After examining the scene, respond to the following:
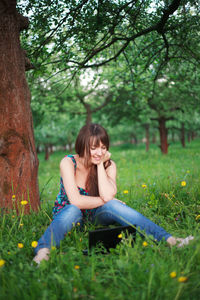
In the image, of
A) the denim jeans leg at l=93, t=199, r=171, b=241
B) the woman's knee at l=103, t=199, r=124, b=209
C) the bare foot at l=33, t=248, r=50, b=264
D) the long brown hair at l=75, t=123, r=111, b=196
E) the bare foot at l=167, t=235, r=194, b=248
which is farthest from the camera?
the long brown hair at l=75, t=123, r=111, b=196

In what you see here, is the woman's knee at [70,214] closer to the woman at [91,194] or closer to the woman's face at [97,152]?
the woman at [91,194]

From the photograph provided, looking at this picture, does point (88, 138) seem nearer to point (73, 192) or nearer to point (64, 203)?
point (73, 192)

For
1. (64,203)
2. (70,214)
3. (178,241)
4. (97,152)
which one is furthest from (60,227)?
(178,241)

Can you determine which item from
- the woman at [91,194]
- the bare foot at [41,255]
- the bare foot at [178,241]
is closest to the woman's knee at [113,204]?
the woman at [91,194]

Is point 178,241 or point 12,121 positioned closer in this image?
point 178,241

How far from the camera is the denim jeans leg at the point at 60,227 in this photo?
2.16 meters

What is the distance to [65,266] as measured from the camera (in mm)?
1915

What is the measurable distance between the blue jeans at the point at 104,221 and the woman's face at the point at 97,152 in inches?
19.9

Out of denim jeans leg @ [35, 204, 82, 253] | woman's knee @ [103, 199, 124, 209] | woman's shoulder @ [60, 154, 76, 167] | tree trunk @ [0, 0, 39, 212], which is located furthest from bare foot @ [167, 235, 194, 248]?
tree trunk @ [0, 0, 39, 212]

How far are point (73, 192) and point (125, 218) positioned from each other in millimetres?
633

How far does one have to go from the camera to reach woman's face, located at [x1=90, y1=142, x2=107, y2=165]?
274 centimetres

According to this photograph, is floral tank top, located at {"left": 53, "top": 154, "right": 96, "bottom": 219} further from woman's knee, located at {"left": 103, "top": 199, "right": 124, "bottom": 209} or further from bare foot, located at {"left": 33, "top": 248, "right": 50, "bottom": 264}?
bare foot, located at {"left": 33, "top": 248, "right": 50, "bottom": 264}

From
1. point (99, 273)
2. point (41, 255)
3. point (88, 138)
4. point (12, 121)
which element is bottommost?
point (99, 273)

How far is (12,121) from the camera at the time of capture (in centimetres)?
310
